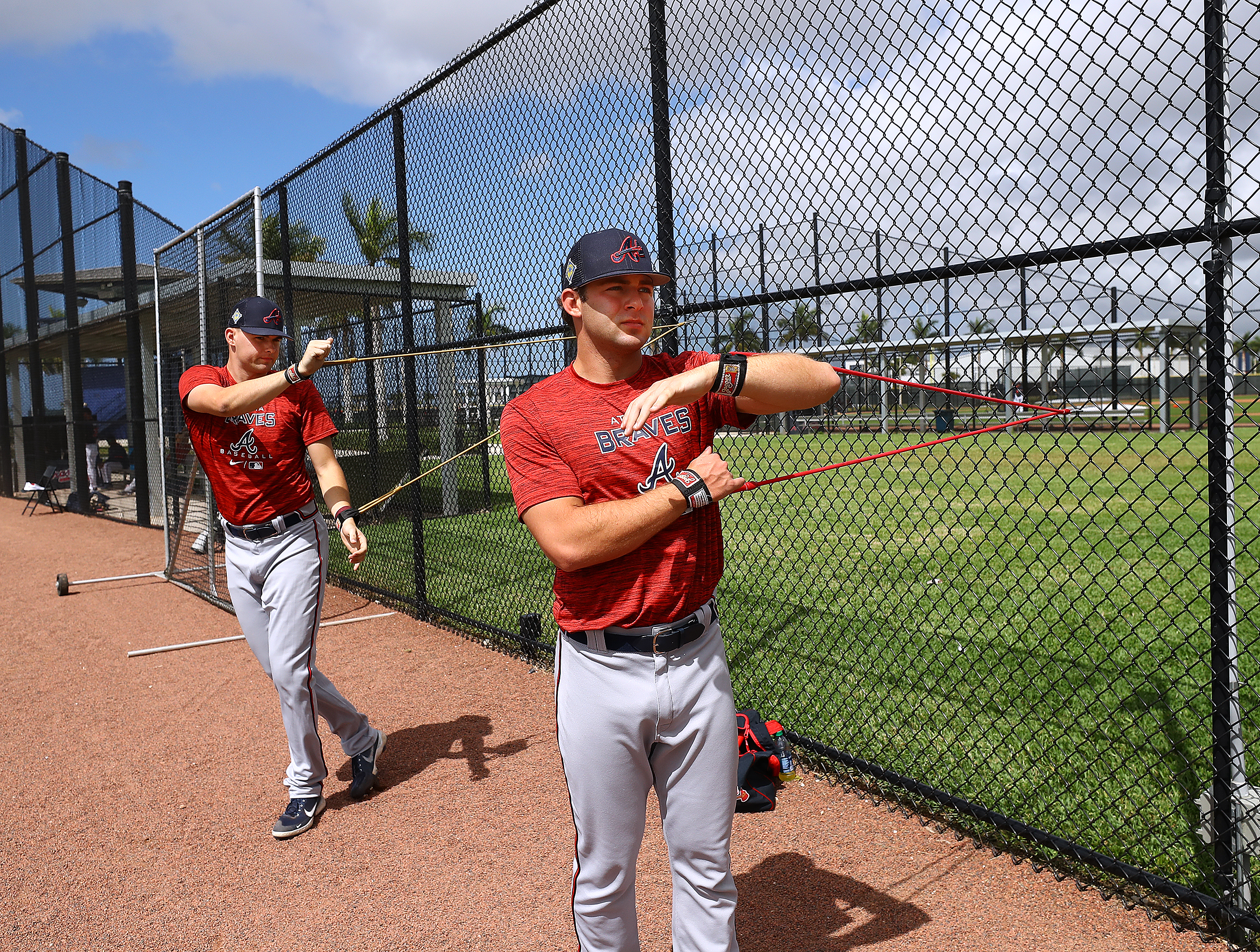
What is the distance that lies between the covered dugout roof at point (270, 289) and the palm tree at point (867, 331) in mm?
3613

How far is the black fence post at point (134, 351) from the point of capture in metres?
13.0

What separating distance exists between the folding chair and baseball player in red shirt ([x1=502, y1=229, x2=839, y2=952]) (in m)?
17.7

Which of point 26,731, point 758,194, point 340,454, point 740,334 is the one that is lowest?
point 26,731

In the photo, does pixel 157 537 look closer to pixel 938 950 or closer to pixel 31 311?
pixel 31 311

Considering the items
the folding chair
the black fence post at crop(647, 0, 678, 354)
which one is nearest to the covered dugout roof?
the black fence post at crop(647, 0, 678, 354)

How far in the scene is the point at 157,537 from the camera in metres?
12.6

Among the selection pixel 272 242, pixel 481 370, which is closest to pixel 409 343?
pixel 481 370

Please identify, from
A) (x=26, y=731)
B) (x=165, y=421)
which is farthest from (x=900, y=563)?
(x=165, y=421)

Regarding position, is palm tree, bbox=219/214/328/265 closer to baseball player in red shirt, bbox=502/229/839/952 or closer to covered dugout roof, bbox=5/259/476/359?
covered dugout roof, bbox=5/259/476/359

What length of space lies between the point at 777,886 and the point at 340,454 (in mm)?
7858

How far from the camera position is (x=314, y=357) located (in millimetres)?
3559

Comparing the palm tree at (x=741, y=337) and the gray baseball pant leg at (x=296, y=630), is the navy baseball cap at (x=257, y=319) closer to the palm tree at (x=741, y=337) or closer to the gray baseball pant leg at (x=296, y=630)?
the gray baseball pant leg at (x=296, y=630)

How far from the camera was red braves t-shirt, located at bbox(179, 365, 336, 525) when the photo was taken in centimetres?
409

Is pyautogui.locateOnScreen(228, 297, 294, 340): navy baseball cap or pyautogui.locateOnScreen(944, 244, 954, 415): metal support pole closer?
pyautogui.locateOnScreen(944, 244, 954, 415): metal support pole
